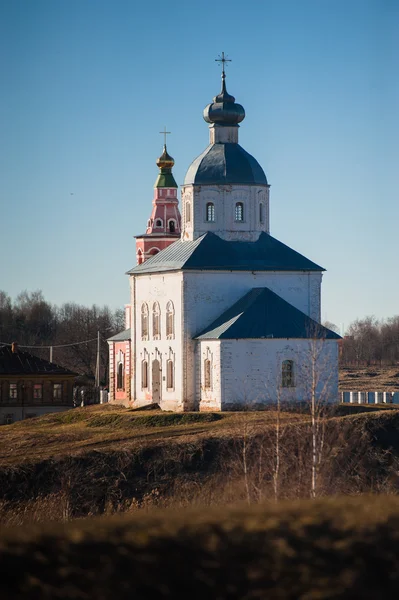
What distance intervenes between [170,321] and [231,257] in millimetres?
3383

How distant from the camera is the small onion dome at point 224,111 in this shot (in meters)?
45.9

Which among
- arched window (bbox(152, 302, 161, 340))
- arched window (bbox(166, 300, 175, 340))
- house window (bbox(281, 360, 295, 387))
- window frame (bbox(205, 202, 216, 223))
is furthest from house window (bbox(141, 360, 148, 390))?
house window (bbox(281, 360, 295, 387))

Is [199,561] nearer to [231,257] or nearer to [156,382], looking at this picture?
[231,257]

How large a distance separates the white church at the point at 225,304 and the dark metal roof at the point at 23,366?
1049 centimetres

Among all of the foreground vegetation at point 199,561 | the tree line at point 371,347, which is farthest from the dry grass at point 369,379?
the foreground vegetation at point 199,561

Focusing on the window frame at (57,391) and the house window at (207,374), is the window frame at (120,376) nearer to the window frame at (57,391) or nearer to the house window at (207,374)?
the window frame at (57,391)

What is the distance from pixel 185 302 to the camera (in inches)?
1683

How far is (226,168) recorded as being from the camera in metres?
45.0

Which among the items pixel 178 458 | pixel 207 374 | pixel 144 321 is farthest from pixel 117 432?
pixel 144 321

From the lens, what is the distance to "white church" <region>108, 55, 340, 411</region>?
40.7m

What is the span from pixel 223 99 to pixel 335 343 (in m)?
11.2

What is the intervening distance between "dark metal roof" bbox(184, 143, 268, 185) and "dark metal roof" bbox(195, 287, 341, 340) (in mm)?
4773

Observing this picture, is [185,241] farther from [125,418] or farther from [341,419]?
[341,419]

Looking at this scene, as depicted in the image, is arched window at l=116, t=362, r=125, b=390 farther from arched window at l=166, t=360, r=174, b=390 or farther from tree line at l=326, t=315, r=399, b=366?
tree line at l=326, t=315, r=399, b=366
